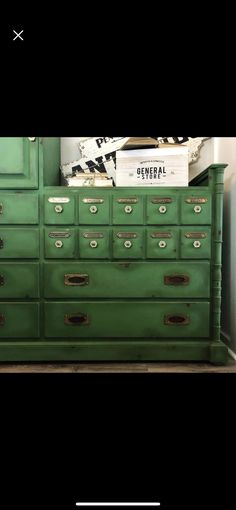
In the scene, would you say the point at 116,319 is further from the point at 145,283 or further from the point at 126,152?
the point at 126,152

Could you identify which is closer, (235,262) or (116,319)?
(116,319)

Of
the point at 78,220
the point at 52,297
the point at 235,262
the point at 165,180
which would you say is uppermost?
the point at 165,180

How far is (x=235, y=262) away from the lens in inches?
100

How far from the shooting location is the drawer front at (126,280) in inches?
92.1

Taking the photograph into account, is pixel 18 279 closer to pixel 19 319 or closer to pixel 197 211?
pixel 19 319

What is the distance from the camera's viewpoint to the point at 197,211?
2.32m

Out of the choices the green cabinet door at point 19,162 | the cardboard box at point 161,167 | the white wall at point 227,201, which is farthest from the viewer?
the white wall at point 227,201

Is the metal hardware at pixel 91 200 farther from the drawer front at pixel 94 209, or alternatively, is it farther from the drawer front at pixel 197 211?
the drawer front at pixel 197 211

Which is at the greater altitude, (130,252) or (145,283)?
(130,252)

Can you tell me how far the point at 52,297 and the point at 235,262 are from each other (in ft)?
4.43

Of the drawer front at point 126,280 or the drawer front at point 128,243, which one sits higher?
the drawer front at point 128,243
